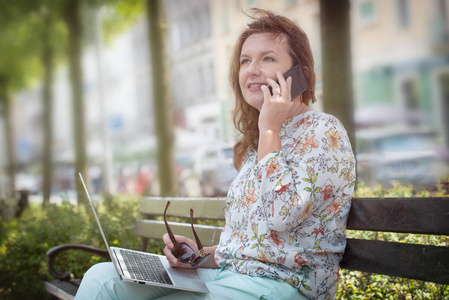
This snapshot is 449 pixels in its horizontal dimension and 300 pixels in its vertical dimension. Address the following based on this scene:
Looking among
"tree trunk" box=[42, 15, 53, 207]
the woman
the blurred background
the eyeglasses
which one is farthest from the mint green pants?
"tree trunk" box=[42, 15, 53, 207]

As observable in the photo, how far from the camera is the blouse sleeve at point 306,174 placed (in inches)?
99.5

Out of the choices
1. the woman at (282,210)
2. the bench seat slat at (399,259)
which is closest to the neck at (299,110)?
the woman at (282,210)

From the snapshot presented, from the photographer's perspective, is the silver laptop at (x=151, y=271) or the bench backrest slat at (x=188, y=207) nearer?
the silver laptop at (x=151, y=271)

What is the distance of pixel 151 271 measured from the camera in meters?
2.80

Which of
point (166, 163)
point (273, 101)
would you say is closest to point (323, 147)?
point (273, 101)

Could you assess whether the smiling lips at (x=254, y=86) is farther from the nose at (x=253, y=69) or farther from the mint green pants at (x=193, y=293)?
the mint green pants at (x=193, y=293)

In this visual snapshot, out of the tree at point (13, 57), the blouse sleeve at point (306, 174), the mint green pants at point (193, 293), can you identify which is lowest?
the mint green pants at point (193, 293)

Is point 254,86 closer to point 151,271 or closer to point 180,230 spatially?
point 151,271

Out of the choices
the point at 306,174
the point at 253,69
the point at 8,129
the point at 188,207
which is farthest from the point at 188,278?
the point at 8,129

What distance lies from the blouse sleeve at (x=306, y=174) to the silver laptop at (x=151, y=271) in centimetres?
48

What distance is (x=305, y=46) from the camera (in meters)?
3.07

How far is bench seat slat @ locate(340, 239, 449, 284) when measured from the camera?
2.57 metres

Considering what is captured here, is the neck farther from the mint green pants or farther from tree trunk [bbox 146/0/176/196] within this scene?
tree trunk [bbox 146/0/176/196]

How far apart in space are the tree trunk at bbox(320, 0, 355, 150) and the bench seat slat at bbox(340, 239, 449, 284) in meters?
2.57
